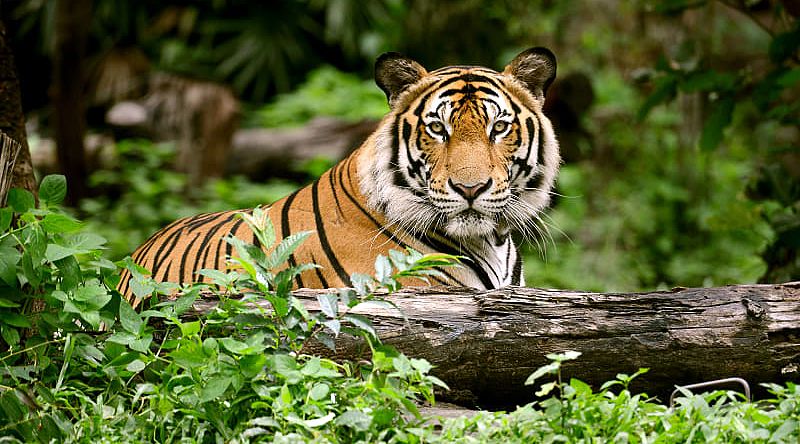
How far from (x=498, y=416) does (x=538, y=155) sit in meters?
1.55

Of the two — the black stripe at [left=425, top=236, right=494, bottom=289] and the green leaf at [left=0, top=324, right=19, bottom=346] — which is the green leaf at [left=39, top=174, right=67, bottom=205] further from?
the black stripe at [left=425, top=236, right=494, bottom=289]

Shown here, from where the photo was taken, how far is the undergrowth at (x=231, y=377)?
96.9 inches

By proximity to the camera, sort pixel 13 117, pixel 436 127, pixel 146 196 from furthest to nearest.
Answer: pixel 146 196
pixel 436 127
pixel 13 117

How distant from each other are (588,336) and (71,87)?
6016 mm

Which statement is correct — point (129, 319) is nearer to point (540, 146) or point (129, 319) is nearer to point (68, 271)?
point (68, 271)

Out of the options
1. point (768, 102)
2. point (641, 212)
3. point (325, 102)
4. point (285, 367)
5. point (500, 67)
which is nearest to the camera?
point (285, 367)

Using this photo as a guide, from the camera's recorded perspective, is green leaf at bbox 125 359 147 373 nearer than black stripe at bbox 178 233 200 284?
Yes

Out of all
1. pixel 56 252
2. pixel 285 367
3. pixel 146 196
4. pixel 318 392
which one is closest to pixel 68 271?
pixel 56 252

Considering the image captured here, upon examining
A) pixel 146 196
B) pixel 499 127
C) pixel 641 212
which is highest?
pixel 499 127

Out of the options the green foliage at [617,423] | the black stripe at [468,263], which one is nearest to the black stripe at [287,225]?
the black stripe at [468,263]

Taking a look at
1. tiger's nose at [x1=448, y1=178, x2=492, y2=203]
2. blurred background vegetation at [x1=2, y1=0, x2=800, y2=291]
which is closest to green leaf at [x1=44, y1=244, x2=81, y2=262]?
tiger's nose at [x1=448, y1=178, x2=492, y2=203]

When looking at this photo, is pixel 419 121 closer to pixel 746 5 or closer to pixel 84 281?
pixel 84 281

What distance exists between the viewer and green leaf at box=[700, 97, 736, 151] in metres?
4.96

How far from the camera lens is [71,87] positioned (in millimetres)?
7781
